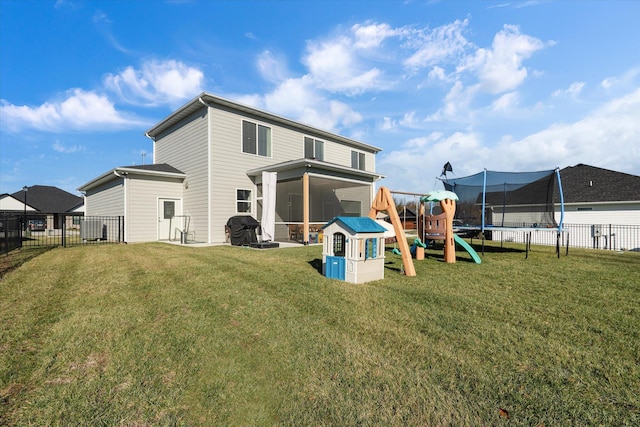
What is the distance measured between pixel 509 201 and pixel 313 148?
1093 cm

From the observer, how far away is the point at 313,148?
58.5 ft

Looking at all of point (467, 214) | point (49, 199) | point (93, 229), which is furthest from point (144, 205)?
point (49, 199)

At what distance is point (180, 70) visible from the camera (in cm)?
1204

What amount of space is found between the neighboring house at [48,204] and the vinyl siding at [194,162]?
89.6 feet

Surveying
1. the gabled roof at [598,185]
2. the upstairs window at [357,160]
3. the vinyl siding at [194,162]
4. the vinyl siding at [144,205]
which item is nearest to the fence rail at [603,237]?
the gabled roof at [598,185]

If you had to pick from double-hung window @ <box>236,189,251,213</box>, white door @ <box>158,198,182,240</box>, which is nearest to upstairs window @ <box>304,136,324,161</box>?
double-hung window @ <box>236,189,251,213</box>

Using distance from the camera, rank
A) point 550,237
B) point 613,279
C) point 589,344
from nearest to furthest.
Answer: point 589,344 → point 613,279 → point 550,237

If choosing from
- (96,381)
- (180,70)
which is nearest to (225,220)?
(180,70)

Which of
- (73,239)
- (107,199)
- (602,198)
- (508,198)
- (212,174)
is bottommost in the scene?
(73,239)

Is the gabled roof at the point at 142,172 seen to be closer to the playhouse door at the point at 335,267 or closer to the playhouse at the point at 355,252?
the playhouse at the point at 355,252

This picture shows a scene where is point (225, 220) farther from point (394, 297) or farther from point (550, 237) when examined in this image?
point (550, 237)

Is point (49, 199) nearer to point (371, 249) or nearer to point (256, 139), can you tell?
point (256, 139)

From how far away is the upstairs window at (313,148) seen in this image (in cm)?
1733

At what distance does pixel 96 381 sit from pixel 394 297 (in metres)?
3.86
